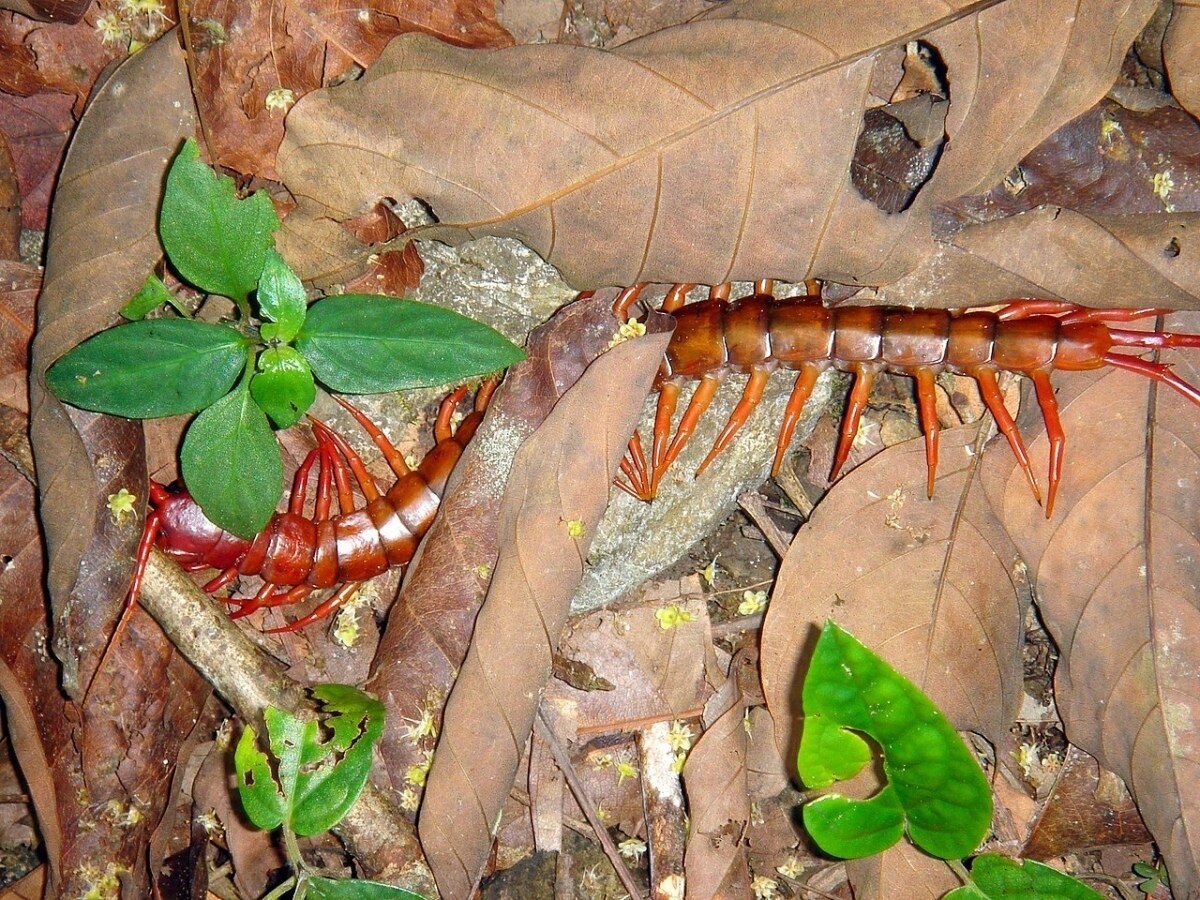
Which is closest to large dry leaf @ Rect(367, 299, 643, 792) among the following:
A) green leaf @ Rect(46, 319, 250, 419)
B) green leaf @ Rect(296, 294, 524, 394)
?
green leaf @ Rect(296, 294, 524, 394)

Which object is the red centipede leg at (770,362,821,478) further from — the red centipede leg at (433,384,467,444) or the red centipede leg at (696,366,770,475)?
the red centipede leg at (433,384,467,444)

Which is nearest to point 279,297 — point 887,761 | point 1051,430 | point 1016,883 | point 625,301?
point 625,301

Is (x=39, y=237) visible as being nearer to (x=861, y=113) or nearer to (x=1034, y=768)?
(x=861, y=113)

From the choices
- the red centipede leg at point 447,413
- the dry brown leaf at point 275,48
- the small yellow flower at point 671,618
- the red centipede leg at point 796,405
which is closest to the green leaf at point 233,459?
the red centipede leg at point 447,413

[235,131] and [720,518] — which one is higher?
[235,131]

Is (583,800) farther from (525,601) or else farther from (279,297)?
(279,297)

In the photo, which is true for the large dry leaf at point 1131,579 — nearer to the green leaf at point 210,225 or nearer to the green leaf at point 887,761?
the green leaf at point 887,761

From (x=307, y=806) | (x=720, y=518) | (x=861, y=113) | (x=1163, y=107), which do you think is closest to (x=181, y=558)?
(x=307, y=806)
